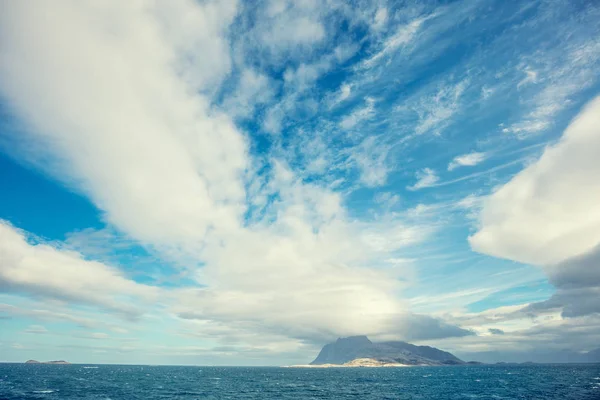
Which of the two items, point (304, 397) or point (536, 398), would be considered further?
point (304, 397)

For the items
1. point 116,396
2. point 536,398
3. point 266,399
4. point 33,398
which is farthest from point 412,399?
point 33,398

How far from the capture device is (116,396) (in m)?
114

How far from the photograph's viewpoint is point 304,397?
12156 cm

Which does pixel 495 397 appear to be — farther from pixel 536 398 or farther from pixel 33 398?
pixel 33 398

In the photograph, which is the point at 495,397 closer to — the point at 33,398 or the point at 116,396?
the point at 116,396

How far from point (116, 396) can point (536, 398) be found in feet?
500

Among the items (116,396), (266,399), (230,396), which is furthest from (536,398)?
(116,396)

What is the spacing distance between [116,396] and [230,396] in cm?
4093

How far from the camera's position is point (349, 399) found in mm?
115625

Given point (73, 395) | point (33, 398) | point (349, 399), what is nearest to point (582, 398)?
point (349, 399)

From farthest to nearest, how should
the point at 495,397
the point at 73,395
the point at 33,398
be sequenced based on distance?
the point at 495,397, the point at 73,395, the point at 33,398

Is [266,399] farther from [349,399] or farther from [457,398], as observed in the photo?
[457,398]

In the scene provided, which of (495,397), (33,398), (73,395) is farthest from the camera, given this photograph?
(495,397)

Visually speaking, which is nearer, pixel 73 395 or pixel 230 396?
pixel 73 395
